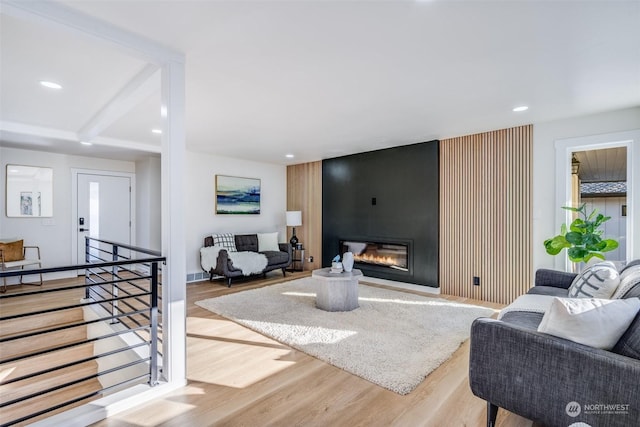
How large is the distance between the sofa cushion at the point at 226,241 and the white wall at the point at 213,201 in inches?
12.7

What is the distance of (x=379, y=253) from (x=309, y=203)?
Answer: 1.96m

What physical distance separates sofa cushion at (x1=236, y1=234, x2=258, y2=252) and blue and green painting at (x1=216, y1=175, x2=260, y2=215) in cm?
53

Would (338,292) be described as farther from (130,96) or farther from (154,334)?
(130,96)

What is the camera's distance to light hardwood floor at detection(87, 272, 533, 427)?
1.81 metres

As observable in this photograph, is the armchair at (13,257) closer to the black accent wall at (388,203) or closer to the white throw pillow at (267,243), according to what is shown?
the white throw pillow at (267,243)

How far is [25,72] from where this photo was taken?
8.11 feet

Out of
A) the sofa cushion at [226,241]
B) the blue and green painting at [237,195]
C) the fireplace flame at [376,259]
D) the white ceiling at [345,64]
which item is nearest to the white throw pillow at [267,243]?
the sofa cushion at [226,241]

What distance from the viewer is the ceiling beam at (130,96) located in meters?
2.37

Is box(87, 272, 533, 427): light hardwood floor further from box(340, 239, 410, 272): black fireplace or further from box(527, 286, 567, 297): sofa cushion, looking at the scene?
box(340, 239, 410, 272): black fireplace

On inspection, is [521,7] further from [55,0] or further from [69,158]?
[69,158]

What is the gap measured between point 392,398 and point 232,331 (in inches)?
68.9

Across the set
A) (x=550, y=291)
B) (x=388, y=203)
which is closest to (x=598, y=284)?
(x=550, y=291)

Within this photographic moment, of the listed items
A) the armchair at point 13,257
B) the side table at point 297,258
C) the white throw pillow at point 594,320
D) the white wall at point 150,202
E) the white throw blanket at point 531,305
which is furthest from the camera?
the side table at point 297,258

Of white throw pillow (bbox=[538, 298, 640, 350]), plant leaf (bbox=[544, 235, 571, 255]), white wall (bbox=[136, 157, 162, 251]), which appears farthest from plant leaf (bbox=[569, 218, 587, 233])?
white wall (bbox=[136, 157, 162, 251])
